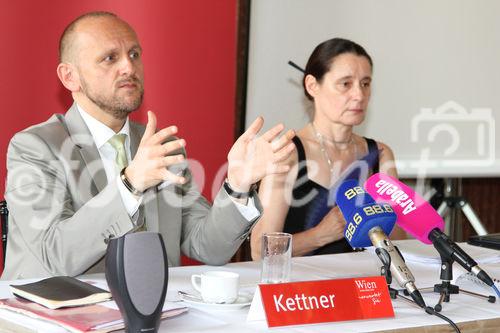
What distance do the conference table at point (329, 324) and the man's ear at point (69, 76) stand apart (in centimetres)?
72

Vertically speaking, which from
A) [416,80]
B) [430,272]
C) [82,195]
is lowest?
[430,272]

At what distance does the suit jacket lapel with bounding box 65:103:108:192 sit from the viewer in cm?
222

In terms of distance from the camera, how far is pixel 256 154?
197 centimetres

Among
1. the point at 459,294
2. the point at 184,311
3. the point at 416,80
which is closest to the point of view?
the point at 184,311

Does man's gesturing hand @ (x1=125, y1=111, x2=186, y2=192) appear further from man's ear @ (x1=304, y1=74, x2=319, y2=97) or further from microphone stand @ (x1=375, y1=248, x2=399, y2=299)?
man's ear @ (x1=304, y1=74, x2=319, y2=97)

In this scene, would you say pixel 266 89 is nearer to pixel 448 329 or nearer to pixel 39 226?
pixel 39 226

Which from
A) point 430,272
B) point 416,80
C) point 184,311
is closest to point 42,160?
point 184,311

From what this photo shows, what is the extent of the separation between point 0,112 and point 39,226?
109 centimetres

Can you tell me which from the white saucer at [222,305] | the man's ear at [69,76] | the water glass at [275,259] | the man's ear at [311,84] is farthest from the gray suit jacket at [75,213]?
the man's ear at [311,84]

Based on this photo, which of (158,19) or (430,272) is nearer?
(430,272)

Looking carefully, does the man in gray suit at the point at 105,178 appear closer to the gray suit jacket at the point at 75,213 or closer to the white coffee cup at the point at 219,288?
the gray suit jacket at the point at 75,213

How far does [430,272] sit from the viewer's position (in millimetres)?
2068

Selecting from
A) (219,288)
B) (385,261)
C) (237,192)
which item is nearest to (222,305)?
(219,288)

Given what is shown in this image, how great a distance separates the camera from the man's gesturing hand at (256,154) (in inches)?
76.4
